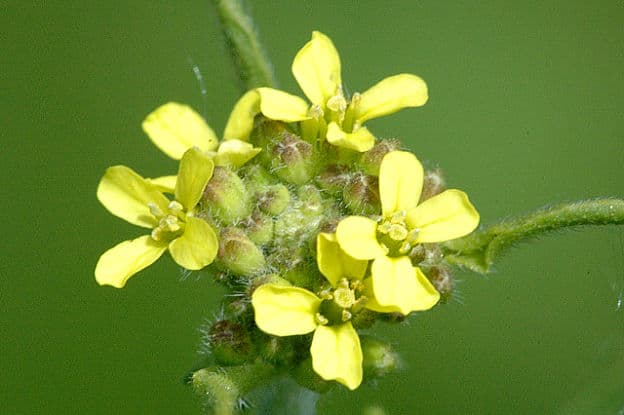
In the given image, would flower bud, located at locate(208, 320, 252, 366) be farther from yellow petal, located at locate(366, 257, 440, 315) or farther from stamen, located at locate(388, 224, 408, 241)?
stamen, located at locate(388, 224, 408, 241)

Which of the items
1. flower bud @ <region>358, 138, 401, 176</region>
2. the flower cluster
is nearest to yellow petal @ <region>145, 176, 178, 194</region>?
the flower cluster

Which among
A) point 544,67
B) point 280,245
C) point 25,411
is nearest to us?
point 280,245

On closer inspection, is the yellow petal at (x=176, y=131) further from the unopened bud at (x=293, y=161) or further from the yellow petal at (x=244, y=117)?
the unopened bud at (x=293, y=161)

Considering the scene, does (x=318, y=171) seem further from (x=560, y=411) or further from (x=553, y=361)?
(x=553, y=361)

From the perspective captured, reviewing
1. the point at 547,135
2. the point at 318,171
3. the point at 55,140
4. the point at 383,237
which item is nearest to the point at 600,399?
the point at 383,237

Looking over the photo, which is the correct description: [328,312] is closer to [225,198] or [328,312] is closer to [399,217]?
[399,217]

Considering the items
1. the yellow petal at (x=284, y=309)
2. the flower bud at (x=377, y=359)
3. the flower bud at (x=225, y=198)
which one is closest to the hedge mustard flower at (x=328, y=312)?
the yellow petal at (x=284, y=309)
